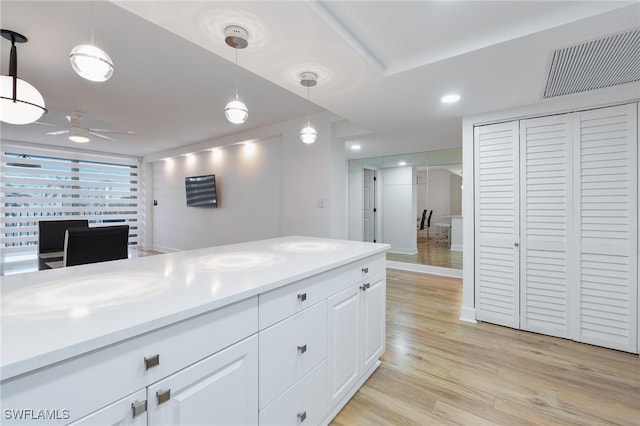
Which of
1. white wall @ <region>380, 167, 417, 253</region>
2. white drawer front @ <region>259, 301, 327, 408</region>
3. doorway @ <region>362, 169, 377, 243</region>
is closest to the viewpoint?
white drawer front @ <region>259, 301, 327, 408</region>

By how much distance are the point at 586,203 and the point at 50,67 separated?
199 inches

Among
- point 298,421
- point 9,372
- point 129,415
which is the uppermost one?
point 9,372

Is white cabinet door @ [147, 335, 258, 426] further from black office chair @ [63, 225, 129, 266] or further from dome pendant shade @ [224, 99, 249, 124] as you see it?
black office chair @ [63, 225, 129, 266]

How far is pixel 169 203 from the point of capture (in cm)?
665

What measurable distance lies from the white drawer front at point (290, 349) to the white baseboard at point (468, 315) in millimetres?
2141

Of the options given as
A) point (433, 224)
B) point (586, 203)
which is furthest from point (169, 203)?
point (586, 203)

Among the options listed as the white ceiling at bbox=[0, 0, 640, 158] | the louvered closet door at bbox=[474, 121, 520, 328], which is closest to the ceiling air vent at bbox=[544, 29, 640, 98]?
the white ceiling at bbox=[0, 0, 640, 158]

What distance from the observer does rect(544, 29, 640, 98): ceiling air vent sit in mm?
1634

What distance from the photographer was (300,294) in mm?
1306

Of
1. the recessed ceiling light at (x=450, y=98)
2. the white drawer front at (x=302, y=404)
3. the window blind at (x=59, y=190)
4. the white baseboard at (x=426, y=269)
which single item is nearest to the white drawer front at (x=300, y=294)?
the white drawer front at (x=302, y=404)

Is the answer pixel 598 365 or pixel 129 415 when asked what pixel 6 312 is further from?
pixel 598 365

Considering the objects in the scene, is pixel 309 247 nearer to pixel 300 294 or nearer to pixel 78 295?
pixel 300 294

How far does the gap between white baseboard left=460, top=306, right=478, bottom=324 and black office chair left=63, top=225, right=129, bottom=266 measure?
3.59 metres

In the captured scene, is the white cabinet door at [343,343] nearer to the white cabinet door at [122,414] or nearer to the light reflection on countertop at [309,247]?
the light reflection on countertop at [309,247]
